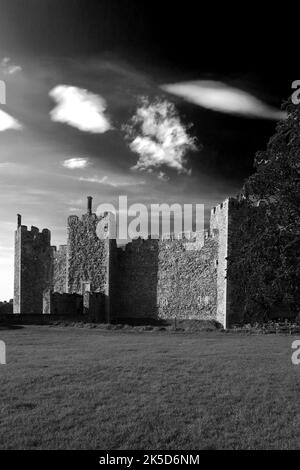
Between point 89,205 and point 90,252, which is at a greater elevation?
point 89,205

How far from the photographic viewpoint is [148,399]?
11102 mm

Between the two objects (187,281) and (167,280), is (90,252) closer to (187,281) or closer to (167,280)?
(167,280)

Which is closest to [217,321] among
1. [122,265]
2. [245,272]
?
[122,265]

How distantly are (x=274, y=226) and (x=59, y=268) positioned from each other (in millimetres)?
37252

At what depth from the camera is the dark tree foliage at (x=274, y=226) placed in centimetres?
1236

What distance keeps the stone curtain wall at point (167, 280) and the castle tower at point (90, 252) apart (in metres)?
1.35

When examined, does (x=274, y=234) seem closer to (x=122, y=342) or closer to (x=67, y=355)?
(x=67, y=355)

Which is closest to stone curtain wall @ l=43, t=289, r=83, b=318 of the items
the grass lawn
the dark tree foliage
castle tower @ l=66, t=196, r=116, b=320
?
castle tower @ l=66, t=196, r=116, b=320

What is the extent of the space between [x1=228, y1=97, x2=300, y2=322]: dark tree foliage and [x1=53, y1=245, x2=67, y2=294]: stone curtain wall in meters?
34.8

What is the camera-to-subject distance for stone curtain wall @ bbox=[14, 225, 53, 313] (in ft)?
155

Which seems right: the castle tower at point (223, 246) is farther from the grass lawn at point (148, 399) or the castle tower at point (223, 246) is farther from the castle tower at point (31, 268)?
the castle tower at point (31, 268)

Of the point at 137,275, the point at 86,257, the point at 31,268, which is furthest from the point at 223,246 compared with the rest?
the point at 31,268

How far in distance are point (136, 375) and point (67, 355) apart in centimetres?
443

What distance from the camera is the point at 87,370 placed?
14.0 meters
